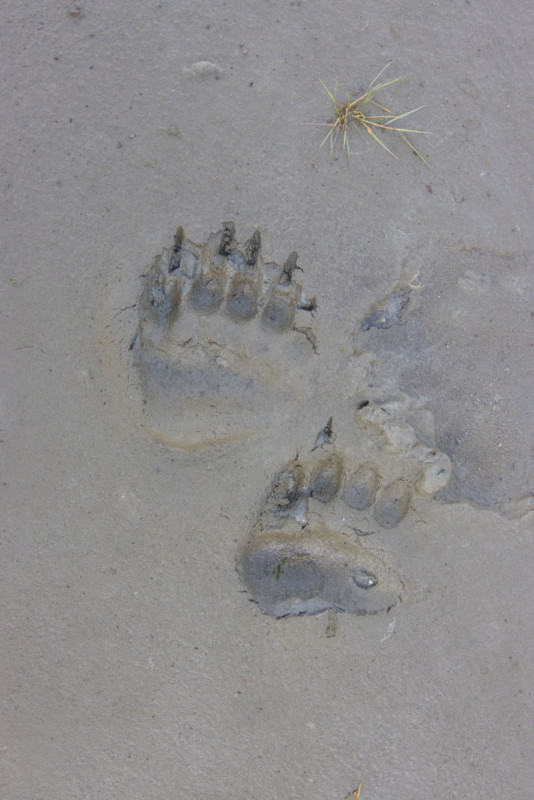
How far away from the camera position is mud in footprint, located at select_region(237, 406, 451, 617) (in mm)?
1779

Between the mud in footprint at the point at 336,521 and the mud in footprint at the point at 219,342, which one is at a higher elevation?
the mud in footprint at the point at 219,342

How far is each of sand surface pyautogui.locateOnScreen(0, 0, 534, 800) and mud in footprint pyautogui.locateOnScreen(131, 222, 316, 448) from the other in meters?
0.02

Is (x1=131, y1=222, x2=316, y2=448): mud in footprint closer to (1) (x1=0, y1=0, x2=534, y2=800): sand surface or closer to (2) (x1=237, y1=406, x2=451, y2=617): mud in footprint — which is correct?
(1) (x1=0, y1=0, x2=534, y2=800): sand surface

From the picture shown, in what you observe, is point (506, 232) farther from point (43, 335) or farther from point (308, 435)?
point (43, 335)

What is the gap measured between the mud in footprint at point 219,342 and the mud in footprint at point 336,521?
27 cm

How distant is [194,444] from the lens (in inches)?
70.1

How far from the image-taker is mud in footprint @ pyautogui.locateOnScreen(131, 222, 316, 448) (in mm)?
1774

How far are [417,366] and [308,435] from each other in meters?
0.50

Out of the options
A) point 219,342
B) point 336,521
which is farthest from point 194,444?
point 336,521

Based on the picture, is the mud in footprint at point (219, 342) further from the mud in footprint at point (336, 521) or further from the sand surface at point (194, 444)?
the mud in footprint at point (336, 521)

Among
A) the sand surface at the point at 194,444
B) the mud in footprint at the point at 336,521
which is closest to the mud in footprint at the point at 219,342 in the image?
the sand surface at the point at 194,444

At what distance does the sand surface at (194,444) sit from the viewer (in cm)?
178

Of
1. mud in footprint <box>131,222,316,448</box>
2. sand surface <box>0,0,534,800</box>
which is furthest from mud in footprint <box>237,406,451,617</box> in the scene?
mud in footprint <box>131,222,316,448</box>

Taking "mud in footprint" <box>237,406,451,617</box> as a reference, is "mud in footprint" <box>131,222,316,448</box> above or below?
above
